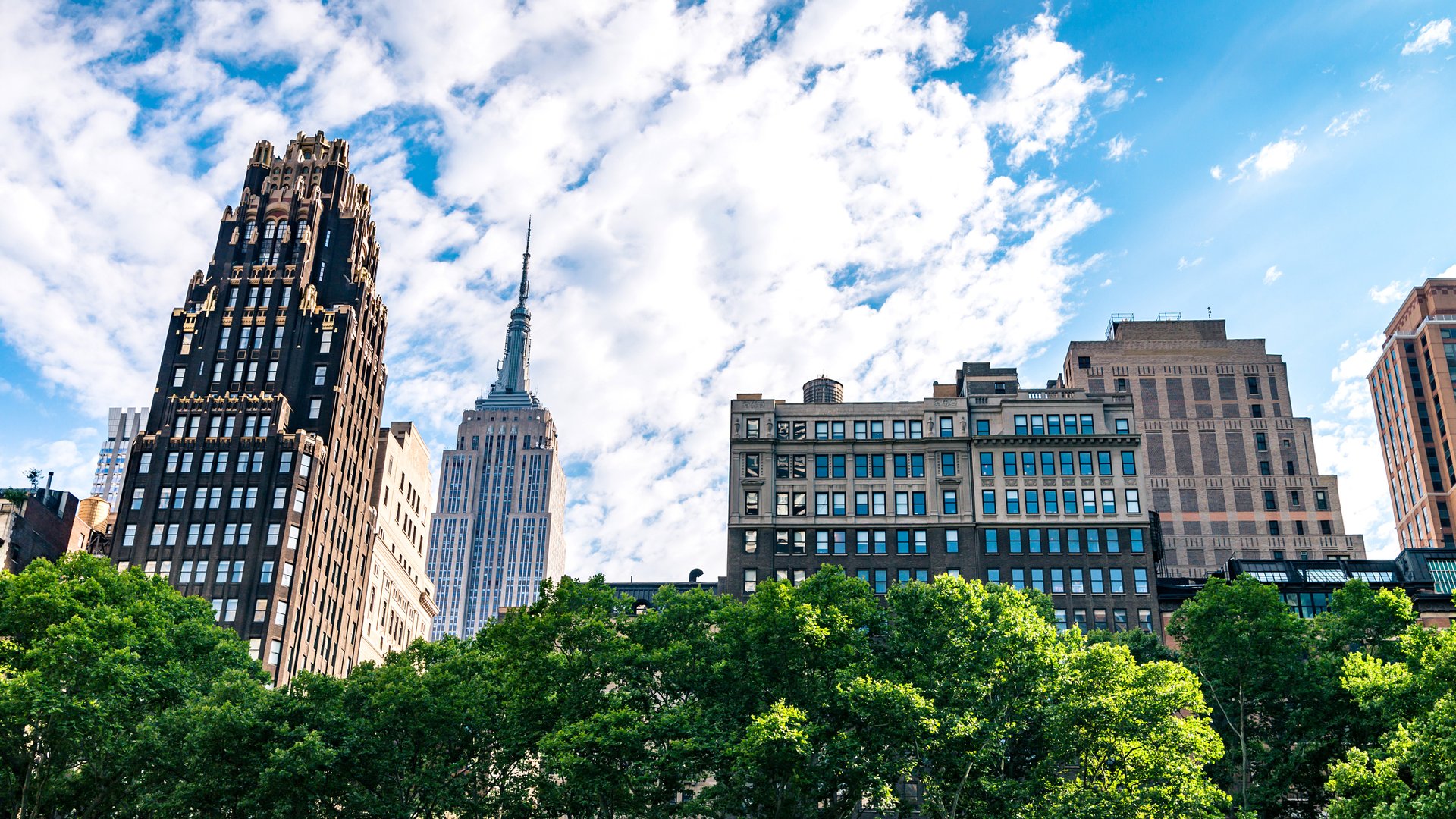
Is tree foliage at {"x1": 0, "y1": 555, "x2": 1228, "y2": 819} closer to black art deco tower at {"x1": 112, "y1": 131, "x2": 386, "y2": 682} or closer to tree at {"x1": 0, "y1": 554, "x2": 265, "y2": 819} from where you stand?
tree at {"x1": 0, "y1": 554, "x2": 265, "y2": 819}

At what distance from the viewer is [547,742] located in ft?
187

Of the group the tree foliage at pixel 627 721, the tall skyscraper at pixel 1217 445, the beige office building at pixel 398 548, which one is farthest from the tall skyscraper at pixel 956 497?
the beige office building at pixel 398 548

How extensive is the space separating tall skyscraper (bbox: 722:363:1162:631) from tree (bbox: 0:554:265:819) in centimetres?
4585

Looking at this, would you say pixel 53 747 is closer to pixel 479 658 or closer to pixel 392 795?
pixel 392 795

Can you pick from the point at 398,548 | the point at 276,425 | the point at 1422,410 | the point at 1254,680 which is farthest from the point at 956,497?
the point at 1422,410

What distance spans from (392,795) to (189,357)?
265 feet

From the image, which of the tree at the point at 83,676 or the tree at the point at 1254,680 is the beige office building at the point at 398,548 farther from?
the tree at the point at 1254,680

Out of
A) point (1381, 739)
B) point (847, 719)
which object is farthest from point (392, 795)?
point (1381, 739)

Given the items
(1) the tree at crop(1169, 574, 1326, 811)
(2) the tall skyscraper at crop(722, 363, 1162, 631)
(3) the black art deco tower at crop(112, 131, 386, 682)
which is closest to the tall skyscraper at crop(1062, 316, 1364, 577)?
(2) the tall skyscraper at crop(722, 363, 1162, 631)

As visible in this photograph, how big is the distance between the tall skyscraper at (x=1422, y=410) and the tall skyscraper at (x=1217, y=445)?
53689mm

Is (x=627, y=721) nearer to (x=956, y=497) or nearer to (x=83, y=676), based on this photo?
(x=83, y=676)

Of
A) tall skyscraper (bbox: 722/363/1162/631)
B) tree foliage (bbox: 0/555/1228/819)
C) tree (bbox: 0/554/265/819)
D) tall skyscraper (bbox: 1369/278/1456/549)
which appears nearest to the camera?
tree foliage (bbox: 0/555/1228/819)

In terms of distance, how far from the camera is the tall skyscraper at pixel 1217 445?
13250cm

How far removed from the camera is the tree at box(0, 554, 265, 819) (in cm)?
5634
